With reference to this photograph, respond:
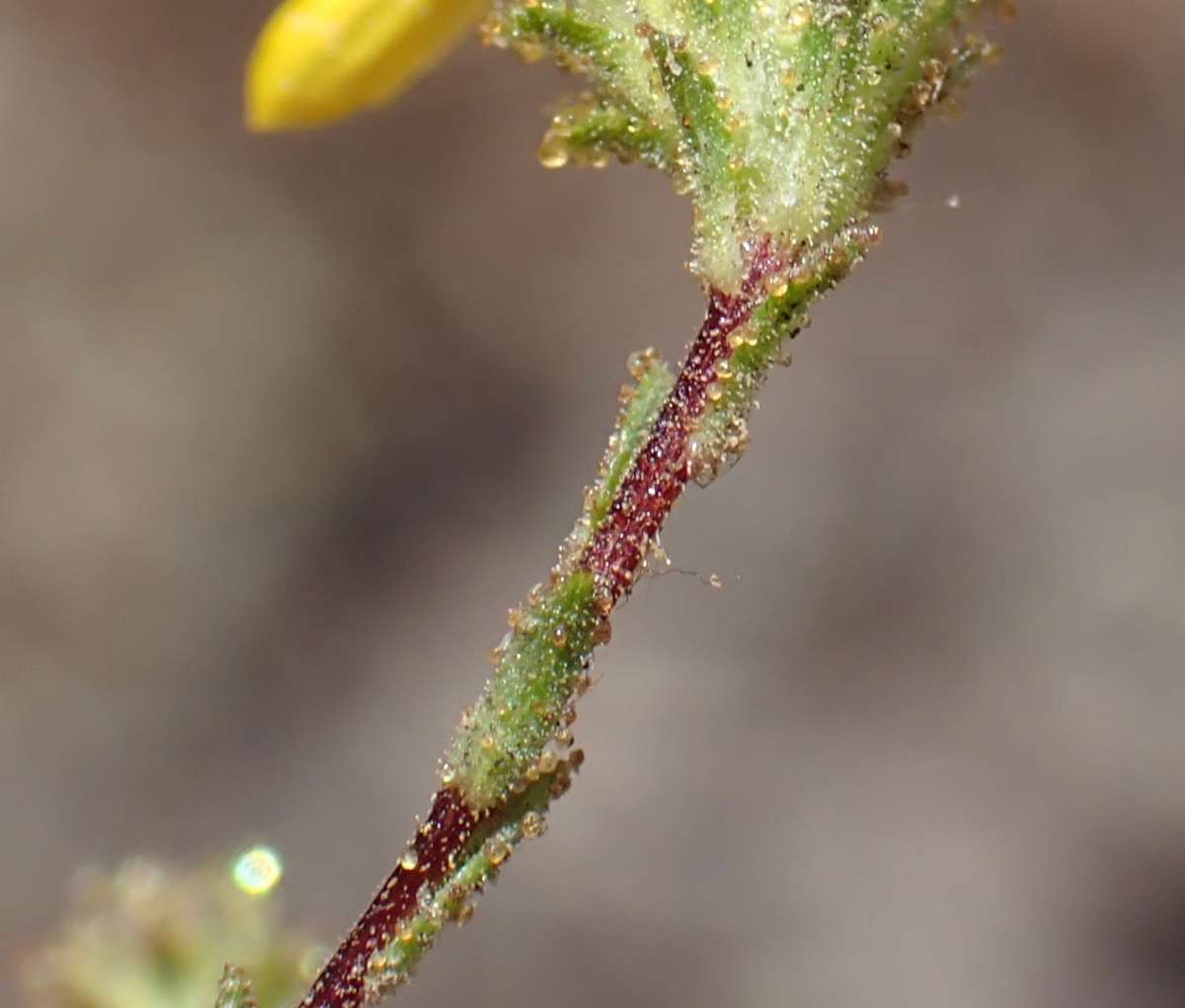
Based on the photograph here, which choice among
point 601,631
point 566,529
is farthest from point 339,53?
point 566,529

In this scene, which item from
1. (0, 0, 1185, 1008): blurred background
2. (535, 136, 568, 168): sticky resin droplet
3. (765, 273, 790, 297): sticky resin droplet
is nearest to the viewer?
(765, 273, 790, 297): sticky resin droplet

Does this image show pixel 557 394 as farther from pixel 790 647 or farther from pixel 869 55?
pixel 869 55

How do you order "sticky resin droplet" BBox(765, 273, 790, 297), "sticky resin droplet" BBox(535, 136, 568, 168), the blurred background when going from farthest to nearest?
1. the blurred background
2. "sticky resin droplet" BBox(535, 136, 568, 168)
3. "sticky resin droplet" BBox(765, 273, 790, 297)

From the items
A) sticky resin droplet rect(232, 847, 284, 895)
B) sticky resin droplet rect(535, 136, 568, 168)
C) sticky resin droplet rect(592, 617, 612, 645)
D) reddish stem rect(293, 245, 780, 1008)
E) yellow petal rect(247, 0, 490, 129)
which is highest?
yellow petal rect(247, 0, 490, 129)

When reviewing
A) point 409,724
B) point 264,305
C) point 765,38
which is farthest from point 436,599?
point 765,38


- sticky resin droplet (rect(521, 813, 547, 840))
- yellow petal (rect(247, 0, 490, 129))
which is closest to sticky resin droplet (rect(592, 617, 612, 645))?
sticky resin droplet (rect(521, 813, 547, 840))

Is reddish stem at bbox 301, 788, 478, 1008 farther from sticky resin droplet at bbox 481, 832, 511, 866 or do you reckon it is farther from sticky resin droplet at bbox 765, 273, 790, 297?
sticky resin droplet at bbox 765, 273, 790, 297

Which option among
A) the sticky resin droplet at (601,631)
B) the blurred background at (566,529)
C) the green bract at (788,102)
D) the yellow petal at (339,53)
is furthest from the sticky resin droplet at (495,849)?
the blurred background at (566,529)
